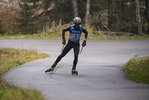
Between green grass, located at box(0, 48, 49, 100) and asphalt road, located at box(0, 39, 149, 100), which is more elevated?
green grass, located at box(0, 48, 49, 100)

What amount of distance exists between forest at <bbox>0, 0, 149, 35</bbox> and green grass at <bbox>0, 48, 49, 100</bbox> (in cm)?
1009

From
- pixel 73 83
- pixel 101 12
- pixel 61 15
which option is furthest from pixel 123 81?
pixel 61 15

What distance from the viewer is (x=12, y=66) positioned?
10.7m

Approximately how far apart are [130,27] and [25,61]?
15978mm

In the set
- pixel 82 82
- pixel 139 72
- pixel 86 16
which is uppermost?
pixel 86 16

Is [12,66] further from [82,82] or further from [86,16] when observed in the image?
[86,16]

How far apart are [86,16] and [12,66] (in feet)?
58.4

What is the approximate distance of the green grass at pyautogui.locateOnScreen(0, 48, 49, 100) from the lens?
17.8ft

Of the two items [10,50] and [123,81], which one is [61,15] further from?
[123,81]

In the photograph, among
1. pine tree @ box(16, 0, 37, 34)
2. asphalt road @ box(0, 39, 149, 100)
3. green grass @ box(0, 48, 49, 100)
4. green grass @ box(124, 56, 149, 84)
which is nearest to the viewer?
green grass @ box(0, 48, 49, 100)

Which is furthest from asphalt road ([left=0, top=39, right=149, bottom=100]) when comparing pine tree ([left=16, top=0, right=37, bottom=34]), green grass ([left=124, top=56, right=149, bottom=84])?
pine tree ([left=16, top=0, right=37, bottom=34])

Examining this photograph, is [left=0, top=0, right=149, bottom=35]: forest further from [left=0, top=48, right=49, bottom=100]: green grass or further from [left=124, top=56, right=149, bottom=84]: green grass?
[left=124, top=56, right=149, bottom=84]: green grass

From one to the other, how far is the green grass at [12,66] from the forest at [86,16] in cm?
1009

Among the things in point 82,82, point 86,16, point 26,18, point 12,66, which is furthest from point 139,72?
point 26,18
